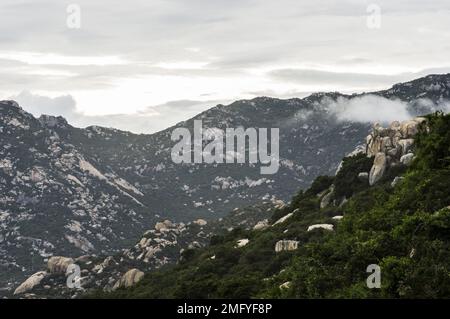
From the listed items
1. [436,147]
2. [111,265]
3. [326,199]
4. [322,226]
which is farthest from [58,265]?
[436,147]

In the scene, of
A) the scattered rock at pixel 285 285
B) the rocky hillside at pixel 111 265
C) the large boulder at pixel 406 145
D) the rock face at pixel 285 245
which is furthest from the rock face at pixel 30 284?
the scattered rock at pixel 285 285

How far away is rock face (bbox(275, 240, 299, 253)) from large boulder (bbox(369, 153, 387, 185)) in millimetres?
13944

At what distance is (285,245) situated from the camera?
6116cm

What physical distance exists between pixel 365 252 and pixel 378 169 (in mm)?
34512

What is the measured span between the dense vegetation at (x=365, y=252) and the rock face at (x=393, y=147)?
189 cm

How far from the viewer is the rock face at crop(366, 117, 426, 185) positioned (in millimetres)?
68625

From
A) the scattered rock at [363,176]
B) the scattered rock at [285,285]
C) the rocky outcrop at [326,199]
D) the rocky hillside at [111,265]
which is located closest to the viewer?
the scattered rock at [285,285]

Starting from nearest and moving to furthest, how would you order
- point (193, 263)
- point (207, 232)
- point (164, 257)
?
point (193, 263) → point (164, 257) → point (207, 232)

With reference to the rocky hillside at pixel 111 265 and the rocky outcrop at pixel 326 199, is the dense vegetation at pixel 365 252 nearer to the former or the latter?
the rocky outcrop at pixel 326 199

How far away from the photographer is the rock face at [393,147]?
6862 cm

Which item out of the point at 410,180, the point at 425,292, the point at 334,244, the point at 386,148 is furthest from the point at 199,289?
the point at 386,148
